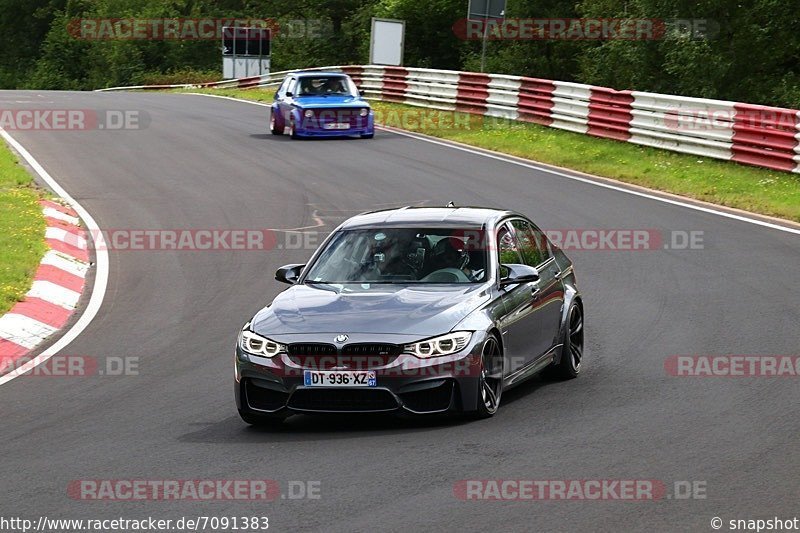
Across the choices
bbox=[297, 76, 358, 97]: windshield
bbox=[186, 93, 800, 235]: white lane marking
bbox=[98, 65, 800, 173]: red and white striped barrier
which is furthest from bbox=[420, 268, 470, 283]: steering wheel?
bbox=[297, 76, 358, 97]: windshield

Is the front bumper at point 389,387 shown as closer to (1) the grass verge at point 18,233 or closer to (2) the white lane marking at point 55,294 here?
(1) the grass verge at point 18,233

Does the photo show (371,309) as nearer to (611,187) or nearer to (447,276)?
(447,276)

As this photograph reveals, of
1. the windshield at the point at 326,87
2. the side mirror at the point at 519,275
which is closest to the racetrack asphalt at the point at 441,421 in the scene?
the side mirror at the point at 519,275

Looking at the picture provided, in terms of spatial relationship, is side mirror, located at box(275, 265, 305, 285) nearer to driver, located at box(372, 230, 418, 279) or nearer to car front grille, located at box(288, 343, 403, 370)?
driver, located at box(372, 230, 418, 279)

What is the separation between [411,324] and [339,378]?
1.96ft

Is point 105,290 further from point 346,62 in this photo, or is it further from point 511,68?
point 346,62

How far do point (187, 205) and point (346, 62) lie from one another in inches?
2181

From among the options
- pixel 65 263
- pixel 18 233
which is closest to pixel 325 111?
pixel 18 233

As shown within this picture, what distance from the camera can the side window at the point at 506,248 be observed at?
10367 millimetres

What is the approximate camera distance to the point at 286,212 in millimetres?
20453

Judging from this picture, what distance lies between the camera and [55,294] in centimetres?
1484

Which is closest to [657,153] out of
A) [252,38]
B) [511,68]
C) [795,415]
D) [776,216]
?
[776,216]

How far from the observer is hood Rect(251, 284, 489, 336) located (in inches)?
360

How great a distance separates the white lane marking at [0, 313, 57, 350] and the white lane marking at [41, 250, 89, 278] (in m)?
2.66
